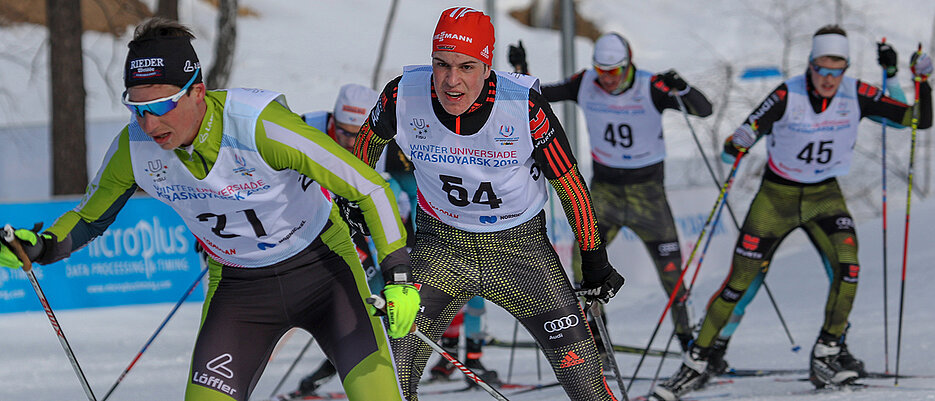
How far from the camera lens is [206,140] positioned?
289 cm

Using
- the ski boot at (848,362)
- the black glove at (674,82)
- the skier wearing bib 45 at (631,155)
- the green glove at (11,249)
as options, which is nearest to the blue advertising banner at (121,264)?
the skier wearing bib 45 at (631,155)

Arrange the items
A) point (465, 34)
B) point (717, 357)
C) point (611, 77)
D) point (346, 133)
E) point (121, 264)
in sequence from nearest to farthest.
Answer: point (465, 34) → point (346, 133) → point (717, 357) → point (611, 77) → point (121, 264)

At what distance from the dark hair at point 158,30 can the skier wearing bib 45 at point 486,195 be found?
82 cm

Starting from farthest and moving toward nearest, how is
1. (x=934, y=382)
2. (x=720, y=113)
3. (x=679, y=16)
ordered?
(x=679, y=16) < (x=720, y=113) < (x=934, y=382)

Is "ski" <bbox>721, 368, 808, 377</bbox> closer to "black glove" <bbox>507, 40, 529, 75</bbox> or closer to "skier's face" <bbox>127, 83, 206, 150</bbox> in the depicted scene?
"black glove" <bbox>507, 40, 529, 75</bbox>

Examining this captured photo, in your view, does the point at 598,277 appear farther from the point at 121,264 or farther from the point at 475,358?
the point at 121,264

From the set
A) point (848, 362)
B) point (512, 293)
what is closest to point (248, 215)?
point (512, 293)

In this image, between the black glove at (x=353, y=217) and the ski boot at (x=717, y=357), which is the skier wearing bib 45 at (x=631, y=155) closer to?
the ski boot at (x=717, y=357)

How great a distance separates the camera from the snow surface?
6633 millimetres

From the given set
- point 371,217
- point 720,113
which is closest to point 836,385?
point 371,217

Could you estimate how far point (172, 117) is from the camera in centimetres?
279

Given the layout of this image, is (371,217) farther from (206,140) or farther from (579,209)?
(579,209)

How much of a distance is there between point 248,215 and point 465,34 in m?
0.91

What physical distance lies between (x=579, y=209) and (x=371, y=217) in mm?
844
